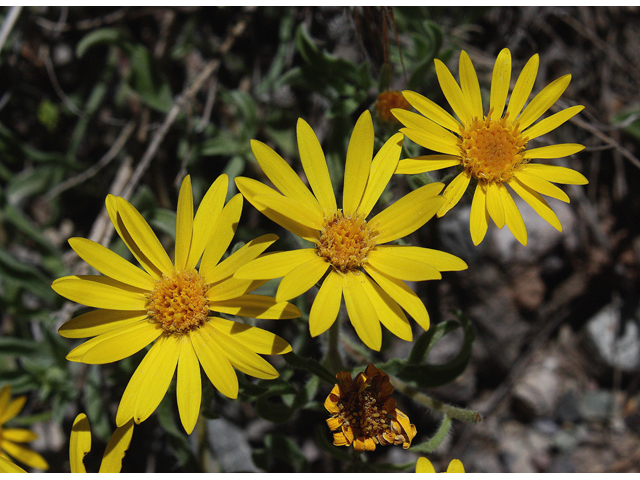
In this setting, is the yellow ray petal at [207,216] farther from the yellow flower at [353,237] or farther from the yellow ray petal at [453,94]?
the yellow ray petal at [453,94]

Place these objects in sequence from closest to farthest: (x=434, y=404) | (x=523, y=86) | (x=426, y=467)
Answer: (x=426, y=467) → (x=523, y=86) → (x=434, y=404)

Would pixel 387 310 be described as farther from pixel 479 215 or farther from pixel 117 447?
pixel 117 447

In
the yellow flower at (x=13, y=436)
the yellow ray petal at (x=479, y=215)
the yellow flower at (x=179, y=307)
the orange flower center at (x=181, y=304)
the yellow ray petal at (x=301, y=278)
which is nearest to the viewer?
the yellow ray petal at (x=301, y=278)

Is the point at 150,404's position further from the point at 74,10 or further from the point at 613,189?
the point at 613,189

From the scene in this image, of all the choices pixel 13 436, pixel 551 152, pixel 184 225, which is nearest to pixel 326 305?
pixel 184 225

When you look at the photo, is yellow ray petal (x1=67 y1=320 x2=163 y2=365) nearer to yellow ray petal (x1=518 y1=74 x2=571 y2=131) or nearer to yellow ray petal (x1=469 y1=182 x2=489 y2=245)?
yellow ray petal (x1=469 y1=182 x2=489 y2=245)

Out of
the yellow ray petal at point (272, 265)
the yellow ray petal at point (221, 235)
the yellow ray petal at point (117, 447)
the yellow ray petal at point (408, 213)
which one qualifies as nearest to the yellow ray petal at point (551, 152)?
the yellow ray petal at point (408, 213)
